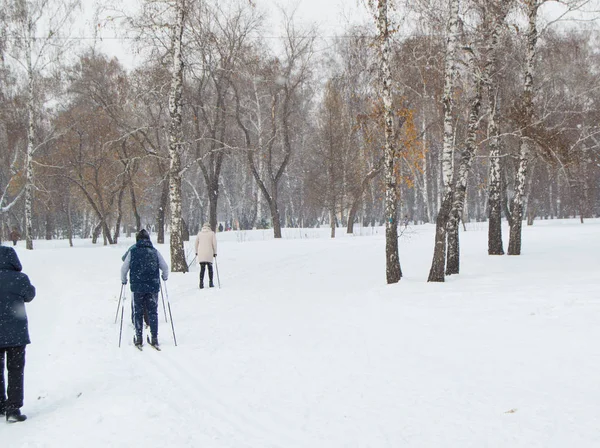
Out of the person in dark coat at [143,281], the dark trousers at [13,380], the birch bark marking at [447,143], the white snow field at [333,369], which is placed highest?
the birch bark marking at [447,143]

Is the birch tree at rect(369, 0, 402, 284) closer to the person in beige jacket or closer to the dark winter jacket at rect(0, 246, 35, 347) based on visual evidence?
the person in beige jacket

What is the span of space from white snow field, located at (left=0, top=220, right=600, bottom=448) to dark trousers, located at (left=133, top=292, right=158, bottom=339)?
0.41 metres

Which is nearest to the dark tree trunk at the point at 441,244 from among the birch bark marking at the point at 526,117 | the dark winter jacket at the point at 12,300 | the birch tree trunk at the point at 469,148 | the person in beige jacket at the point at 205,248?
the birch tree trunk at the point at 469,148

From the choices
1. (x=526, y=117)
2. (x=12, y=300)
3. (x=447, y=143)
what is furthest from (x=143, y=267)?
(x=526, y=117)

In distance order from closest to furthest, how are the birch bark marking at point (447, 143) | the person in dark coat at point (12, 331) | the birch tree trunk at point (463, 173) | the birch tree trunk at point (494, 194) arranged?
1. the person in dark coat at point (12, 331)
2. the birch bark marking at point (447, 143)
3. the birch tree trunk at point (463, 173)
4. the birch tree trunk at point (494, 194)

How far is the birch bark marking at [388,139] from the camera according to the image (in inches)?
518

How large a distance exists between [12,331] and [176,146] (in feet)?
42.4

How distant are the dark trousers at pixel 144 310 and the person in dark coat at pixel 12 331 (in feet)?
9.33

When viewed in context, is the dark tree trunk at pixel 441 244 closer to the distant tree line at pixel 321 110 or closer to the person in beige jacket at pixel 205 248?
the distant tree line at pixel 321 110

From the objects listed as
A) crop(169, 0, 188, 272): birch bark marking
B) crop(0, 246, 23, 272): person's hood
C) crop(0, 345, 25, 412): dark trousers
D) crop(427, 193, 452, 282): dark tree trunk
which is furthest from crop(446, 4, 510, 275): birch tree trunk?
crop(0, 345, 25, 412): dark trousers

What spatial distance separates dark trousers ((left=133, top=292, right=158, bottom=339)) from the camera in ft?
27.9

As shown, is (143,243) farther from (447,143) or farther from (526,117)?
(526,117)

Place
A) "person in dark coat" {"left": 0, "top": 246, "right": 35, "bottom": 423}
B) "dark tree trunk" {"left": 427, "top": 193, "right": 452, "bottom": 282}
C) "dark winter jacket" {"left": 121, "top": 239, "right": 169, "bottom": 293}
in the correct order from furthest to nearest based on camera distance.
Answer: "dark tree trunk" {"left": 427, "top": 193, "right": 452, "bottom": 282}
"dark winter jacket" {"left": 121, "top": 239, "right": 169, "bottom": 293}
"person in dark coat" {"left": 0, "top": 246, "right": 35, "bottom": 423}

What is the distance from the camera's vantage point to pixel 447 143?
1365 centimetres
